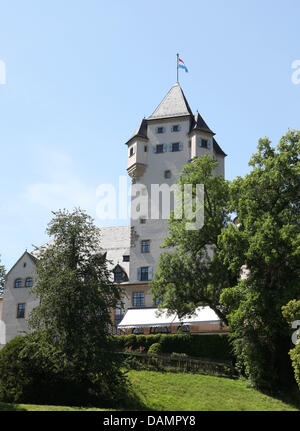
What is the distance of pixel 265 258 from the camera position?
3572 cm

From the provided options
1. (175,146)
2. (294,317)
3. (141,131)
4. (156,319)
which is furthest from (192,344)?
(141,131)

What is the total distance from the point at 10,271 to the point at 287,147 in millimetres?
34598

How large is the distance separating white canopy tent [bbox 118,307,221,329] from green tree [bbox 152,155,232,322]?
287 centimetres

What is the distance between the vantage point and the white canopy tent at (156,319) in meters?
46.8

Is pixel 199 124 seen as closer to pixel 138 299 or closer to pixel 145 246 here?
pixel 145 246

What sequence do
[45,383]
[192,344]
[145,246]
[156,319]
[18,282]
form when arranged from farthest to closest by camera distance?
[18,282], [145,246], [156,319], [192,344], [45,383]

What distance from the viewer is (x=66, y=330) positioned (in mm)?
29750

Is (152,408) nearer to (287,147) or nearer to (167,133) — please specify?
(287,147)

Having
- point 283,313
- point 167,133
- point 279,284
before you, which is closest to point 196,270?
point 279,284

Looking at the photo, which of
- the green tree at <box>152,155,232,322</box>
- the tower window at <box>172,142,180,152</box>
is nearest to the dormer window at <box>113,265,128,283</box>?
the tower window at <box>172,142,180,152</box>

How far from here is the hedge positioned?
4259cm

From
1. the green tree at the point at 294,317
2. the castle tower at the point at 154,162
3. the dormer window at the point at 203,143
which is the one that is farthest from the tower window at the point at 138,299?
the green tree at the point at 294,317

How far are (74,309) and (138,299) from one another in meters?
26.5
